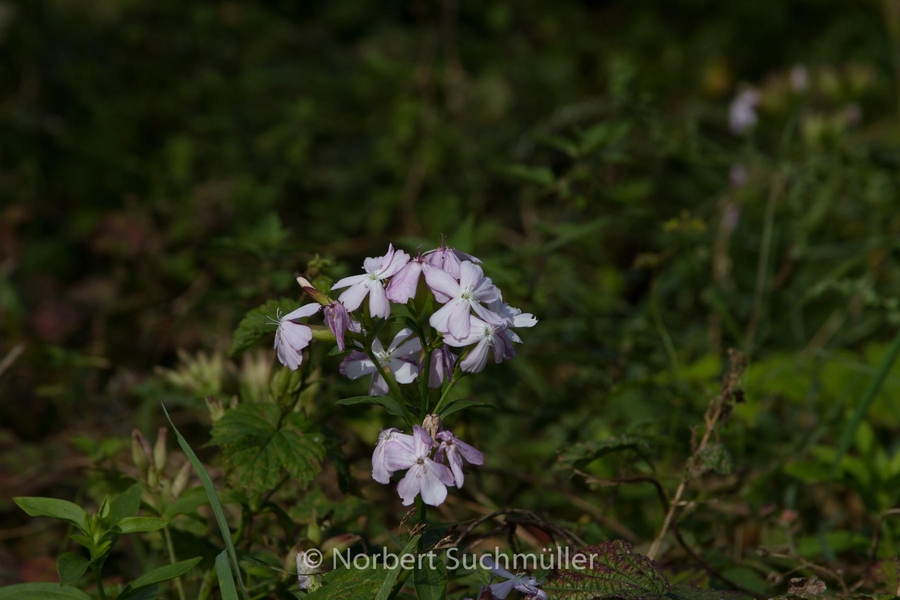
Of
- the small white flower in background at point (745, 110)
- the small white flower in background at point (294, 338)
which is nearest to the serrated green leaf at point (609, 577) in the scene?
the small white flower in background at point (294, 338)

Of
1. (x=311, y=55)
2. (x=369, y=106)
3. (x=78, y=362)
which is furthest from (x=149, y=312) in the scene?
(x=311, y=55)

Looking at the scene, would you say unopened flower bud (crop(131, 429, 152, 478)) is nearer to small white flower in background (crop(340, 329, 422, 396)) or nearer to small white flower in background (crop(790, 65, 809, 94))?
small white flower in background (crop(340, 329, 422, 396))

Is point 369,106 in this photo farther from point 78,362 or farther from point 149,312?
point 78,362

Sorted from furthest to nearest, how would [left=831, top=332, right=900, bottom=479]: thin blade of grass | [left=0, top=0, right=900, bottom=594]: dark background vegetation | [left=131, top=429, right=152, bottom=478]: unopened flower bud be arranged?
1. [left=0, top=0, right=900, bottom=594]: dark background vegetation
2. [left=831, top=332, right=900, bottom=479]: thin blade of grass
3. [left=131, top=429, right=152, bottom=478]: unopened flower bud

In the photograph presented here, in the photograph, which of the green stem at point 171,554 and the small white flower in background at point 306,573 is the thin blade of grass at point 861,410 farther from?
the green stem at point 171,554

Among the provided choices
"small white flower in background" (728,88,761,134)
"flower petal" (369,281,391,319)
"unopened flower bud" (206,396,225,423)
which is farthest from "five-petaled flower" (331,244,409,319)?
"small white flower in background" (728,88,761,134)

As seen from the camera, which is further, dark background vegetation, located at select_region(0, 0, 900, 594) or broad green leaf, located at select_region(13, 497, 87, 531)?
dark background vegetation, located at select_region(0, 0, 900, 594)
